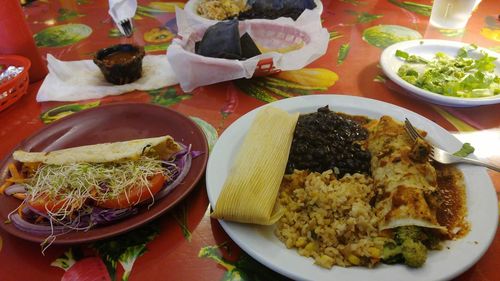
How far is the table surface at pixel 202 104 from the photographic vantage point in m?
1.04

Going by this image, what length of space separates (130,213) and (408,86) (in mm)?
1404

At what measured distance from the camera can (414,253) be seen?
0.90m

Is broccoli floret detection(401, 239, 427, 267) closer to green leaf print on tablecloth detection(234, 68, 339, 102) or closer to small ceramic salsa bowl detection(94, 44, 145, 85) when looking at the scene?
green leaf print on tablecloth detection(234, 68, 339, 102)

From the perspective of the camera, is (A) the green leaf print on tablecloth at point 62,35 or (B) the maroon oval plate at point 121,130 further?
(A) the green leaf print on tablecloth at point 62,35

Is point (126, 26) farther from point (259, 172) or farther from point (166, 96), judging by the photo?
point (259, 172)

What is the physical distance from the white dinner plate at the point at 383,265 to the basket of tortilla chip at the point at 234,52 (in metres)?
0.59

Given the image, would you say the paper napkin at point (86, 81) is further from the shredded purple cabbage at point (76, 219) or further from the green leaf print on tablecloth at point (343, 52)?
the green leaf print on tablecloth at point (343, 52)

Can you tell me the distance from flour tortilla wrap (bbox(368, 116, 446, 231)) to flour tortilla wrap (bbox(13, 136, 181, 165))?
0.76 metres

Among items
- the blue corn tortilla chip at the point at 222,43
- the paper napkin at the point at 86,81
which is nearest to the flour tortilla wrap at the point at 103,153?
the paper napkin at the point at 86,81

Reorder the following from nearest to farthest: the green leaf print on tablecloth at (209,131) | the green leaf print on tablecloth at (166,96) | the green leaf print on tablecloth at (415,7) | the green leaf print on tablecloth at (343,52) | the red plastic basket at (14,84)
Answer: the green leaf print on tablecloth at (209,131) → the red plastic basket at (14,84) → the green leaf print on tablecloth at (166,96) → the green leaf print on tablecloth at (343,52) → the green leaf print on tablecloth at (415,7)

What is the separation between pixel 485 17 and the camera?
2723 mm

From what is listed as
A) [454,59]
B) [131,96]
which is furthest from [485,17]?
[131,96]

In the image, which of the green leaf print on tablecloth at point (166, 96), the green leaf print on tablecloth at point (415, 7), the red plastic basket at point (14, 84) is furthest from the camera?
the green leaf print on tablecloth at point (415, 7)

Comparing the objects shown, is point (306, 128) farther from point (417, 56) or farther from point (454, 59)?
point (454, 59)
